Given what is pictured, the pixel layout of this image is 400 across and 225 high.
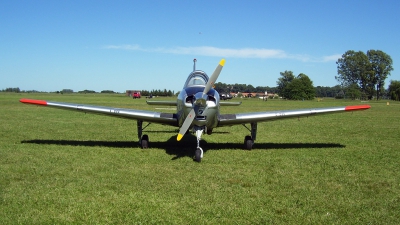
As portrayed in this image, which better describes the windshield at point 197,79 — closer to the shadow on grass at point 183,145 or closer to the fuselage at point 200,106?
the fuselage at point 200,106

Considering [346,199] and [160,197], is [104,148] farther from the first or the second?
[346,199]

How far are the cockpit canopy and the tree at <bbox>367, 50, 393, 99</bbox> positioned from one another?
345 feet

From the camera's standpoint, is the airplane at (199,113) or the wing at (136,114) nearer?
the airplane at (199,113)

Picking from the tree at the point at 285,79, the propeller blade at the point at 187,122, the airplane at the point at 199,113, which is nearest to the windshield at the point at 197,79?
the airplane at the point at 199,113

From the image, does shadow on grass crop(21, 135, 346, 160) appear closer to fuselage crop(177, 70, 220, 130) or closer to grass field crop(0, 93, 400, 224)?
grass field crop(0, 93, 400, 224)

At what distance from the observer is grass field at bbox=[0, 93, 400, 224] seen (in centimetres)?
506

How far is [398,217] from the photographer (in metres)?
5.09

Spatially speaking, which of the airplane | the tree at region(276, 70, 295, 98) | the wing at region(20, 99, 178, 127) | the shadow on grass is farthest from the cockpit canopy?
the tree at region(276, 70, 295, 98)

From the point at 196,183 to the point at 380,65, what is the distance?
110m

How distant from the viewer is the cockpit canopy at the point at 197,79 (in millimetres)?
10883

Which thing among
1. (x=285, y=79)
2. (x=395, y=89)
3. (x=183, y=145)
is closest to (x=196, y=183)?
(x=183, y=145)

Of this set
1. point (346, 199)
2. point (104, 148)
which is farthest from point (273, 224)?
point (104, 148)

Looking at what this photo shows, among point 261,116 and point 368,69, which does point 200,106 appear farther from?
point 368,69

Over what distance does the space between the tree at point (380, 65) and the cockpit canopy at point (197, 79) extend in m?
105
